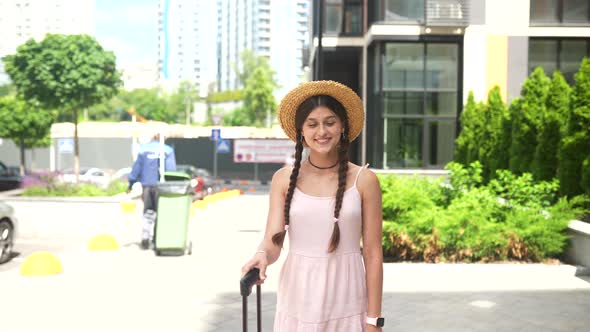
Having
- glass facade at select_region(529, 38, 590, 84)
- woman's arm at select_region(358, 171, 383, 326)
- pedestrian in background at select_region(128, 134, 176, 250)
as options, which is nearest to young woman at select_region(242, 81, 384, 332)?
woman's arm at select_region(358, 171, 383, 326)

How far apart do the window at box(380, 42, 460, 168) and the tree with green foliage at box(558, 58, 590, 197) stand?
13284 millimetres

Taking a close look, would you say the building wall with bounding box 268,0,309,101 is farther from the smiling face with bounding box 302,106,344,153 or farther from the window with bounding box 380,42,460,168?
the smiling face with bounding box 302,106,344,153

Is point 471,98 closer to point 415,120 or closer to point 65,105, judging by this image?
point 415,120

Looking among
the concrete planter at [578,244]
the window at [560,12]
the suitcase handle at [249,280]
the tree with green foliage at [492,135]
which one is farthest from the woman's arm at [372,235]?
the window at [560,12]

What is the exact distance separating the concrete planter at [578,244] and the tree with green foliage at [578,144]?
1.21 m

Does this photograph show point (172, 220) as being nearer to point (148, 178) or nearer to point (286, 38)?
point (148, 178)

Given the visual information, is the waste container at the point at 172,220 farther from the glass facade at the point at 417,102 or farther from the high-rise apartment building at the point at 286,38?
the high-rise apartment building at the point at 286,38

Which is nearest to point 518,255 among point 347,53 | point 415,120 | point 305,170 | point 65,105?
point 305,170

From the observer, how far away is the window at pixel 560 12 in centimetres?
2464

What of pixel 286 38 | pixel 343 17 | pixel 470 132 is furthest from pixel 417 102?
pixel 286 38

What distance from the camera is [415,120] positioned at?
25.3 meters

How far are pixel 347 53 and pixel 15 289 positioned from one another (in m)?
23.7

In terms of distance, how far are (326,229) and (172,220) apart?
8515mm

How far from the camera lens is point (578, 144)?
37.2ft
